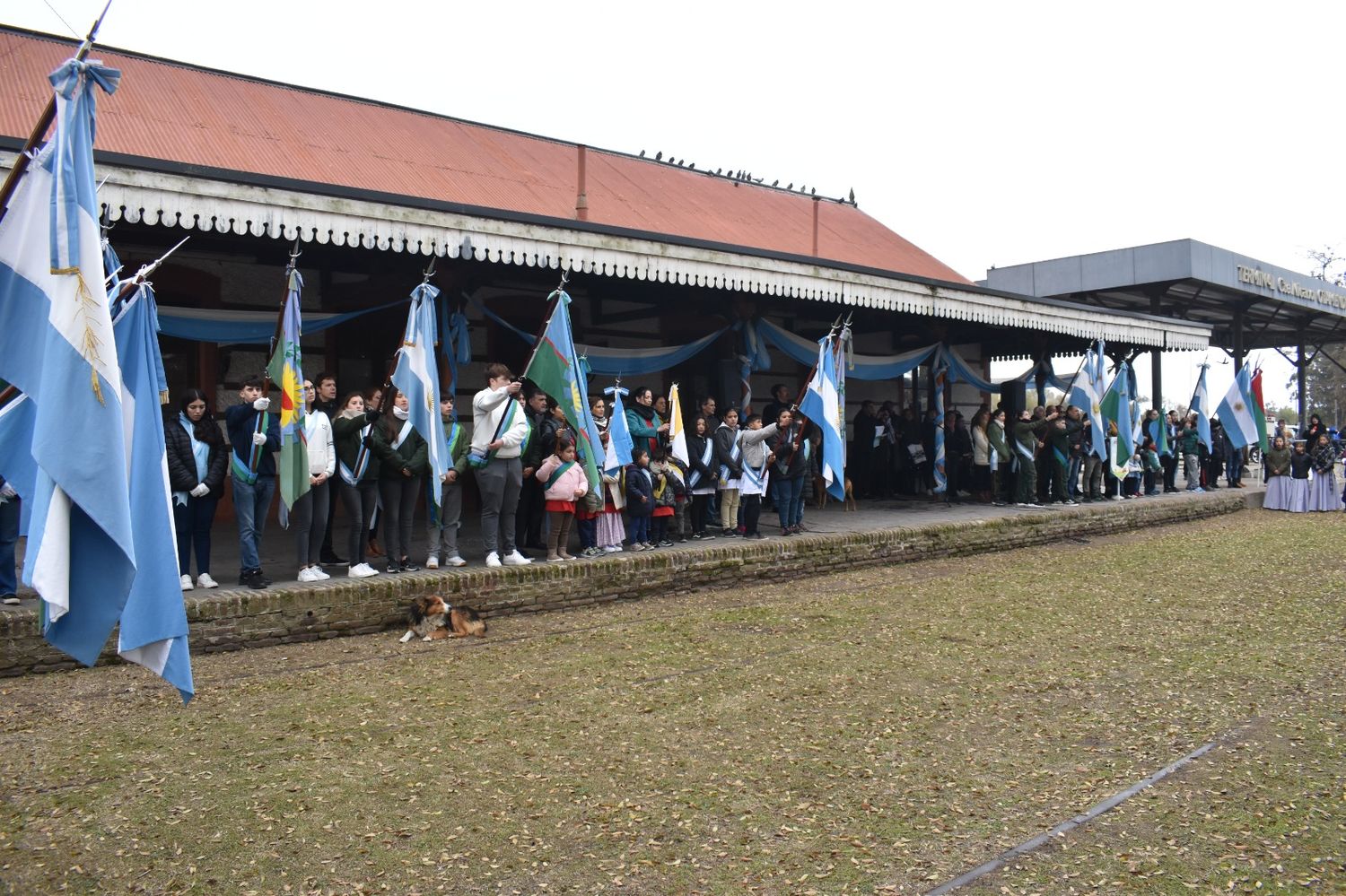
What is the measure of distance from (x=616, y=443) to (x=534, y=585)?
1.97 m

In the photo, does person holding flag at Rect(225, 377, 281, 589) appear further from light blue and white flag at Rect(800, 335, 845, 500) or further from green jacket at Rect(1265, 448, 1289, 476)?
green jacket at Rect(1265, 448, 1289, 476)

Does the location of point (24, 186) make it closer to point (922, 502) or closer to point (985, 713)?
point (985, 713)

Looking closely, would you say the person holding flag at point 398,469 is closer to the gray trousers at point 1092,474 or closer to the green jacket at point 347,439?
the green jacket at point 347,439

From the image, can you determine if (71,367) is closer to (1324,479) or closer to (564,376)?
(564,376)

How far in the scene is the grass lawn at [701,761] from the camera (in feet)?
12.2

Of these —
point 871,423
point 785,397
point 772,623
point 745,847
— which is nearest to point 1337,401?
point 871,423

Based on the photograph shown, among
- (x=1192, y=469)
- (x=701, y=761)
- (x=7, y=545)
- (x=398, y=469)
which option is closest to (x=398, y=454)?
(x=398, y=469)

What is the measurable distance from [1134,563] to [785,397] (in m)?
5.07

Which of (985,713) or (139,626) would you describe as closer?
(139,626)

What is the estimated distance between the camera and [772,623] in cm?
822

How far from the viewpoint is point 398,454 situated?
8.54m

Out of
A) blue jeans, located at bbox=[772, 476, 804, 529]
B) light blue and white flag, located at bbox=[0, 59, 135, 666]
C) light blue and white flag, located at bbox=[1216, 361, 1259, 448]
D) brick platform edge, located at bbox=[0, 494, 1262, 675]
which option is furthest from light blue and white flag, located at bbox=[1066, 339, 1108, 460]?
light blue and white flag, located at bbox=[0, 59, 135, 666]

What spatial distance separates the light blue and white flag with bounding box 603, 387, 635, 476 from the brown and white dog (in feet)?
8.75

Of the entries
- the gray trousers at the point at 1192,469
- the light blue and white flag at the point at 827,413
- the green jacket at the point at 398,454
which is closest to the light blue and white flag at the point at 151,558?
the green jacket at the point at 398,454
